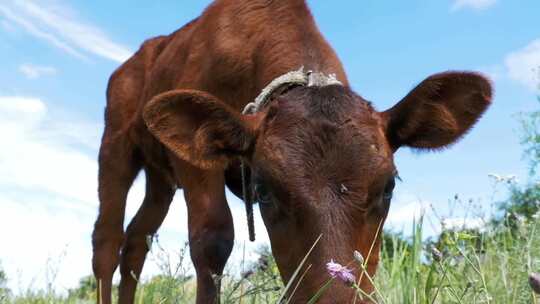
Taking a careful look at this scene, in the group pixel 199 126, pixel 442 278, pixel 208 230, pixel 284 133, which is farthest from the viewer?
pixel 208 230

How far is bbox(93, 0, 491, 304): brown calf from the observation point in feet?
11.1

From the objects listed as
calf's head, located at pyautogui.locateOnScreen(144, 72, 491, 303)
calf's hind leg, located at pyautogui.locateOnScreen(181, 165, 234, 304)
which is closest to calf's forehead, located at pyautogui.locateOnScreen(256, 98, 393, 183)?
calf's head, located at pyautogui.locateOnScreen(144, 72, 491, 303)

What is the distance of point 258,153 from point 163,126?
639 millimetres

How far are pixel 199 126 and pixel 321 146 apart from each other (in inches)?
38.1

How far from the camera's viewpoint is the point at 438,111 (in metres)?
4.38

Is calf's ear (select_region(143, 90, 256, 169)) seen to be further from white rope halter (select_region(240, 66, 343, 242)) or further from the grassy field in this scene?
the grassy field

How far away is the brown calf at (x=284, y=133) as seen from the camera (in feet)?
11.1

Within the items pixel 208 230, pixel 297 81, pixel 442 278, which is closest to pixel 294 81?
pixel 297 81

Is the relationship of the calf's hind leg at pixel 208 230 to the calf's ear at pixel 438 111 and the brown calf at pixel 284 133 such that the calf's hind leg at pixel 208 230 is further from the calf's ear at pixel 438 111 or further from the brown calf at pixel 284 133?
the calf's ear at pixel 438 111

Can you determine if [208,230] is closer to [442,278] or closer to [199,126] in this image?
[199,126]

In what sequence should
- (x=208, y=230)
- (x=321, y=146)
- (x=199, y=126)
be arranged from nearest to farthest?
(x=321, y=146)
(x=199, y=126)
(x=208, y=230)

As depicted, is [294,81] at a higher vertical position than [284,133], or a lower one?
higher

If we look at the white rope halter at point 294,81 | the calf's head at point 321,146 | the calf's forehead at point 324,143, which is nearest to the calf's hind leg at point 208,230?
the white rope halter at point 294,81

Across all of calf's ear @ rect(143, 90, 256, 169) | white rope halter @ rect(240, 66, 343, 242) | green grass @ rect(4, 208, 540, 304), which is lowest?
green grass @ rect(4, 208, 540, 304)
